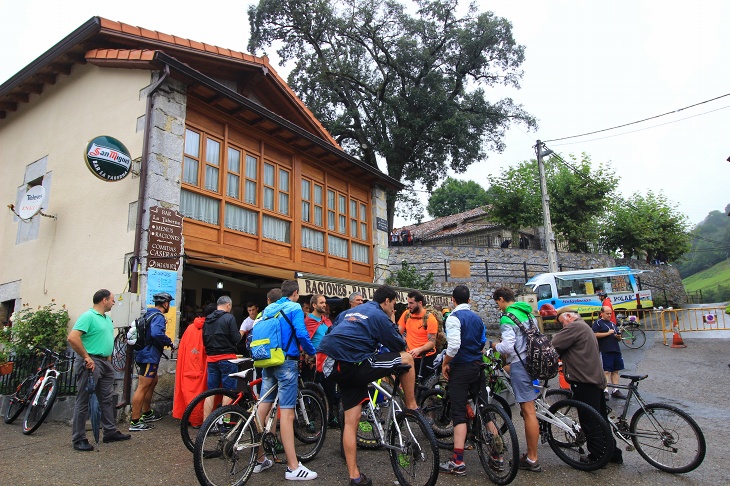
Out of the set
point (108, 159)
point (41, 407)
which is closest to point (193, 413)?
point (41, 407)

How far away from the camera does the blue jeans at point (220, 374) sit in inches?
232

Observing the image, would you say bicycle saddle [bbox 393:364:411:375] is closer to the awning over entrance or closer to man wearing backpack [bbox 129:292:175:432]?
man wearing backpack [bbox 129:292:175:432]

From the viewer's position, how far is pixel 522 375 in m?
4.70

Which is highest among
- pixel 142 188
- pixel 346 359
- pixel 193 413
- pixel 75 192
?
pixel 75 192

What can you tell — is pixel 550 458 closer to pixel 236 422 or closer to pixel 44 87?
pixel 236 422

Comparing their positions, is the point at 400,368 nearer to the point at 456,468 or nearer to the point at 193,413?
the point at 456,468

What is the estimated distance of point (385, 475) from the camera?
4531 millimetres

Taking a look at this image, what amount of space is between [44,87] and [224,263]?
6571 millimetres

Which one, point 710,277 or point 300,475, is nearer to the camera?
point 300,475

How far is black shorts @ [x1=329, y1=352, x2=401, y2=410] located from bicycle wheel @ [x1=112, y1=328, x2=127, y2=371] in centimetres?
470

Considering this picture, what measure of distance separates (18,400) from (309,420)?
15.1 feet

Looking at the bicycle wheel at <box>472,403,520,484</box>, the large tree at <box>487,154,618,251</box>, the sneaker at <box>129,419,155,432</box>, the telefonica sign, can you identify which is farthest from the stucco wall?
the large tree at <box>487,154,618,251</box>

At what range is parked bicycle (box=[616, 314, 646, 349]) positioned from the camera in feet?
48.0

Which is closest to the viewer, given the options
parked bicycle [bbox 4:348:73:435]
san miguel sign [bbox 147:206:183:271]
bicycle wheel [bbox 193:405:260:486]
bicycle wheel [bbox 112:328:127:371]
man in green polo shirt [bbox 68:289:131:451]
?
bicycle wheel [bbox 193:405:260:486]
